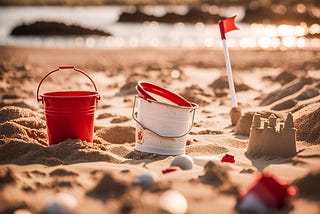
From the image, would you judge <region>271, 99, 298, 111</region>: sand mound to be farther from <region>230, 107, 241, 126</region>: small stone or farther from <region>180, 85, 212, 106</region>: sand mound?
<region>180, 85, 212, 106</region>: sand mound

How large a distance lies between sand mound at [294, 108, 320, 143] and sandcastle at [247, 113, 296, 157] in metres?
0.47

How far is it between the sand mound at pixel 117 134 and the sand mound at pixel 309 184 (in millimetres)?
2016

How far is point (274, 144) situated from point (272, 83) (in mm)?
4258

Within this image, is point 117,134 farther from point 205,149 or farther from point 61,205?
point 61,205

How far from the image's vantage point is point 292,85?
20.5ft

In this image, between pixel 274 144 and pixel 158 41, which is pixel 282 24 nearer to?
pixel 158 41

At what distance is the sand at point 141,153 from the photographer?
282cm

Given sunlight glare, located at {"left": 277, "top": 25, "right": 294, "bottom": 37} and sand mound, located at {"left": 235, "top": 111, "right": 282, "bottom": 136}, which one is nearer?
sand mound, located at {"left": 235, "top": 111, "right": 282, "bottom": 136}

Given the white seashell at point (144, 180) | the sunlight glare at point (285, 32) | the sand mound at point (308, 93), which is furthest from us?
the sunlight glare at point (285, 32)

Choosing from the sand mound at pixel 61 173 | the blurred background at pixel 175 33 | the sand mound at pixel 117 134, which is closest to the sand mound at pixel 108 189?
the sand mound at pixel 61 173

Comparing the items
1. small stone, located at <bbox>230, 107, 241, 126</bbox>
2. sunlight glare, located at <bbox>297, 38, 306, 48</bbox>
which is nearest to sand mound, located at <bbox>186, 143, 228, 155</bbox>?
small stone, located at <bbox>230, 107, 241, 126</bbox>

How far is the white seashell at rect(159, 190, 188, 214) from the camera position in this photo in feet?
8.38

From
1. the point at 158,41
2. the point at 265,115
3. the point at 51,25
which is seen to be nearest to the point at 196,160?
the point at 265,115

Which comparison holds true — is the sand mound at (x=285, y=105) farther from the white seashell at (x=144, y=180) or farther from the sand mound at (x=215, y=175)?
the white seashell at (x=144, y=180)
